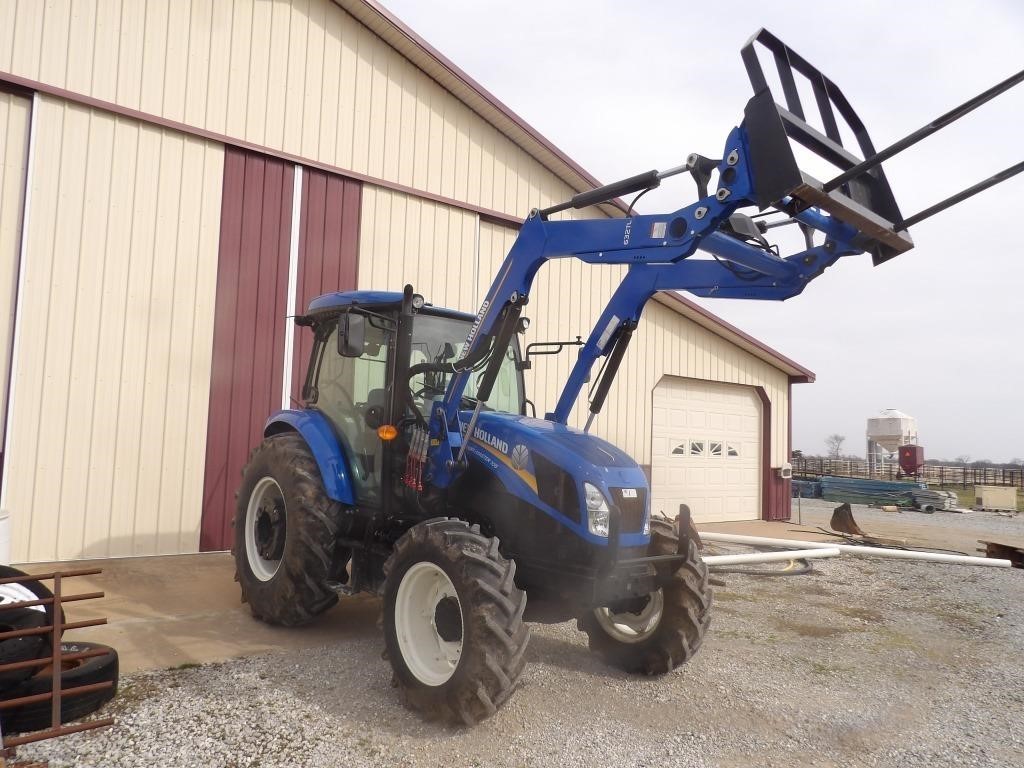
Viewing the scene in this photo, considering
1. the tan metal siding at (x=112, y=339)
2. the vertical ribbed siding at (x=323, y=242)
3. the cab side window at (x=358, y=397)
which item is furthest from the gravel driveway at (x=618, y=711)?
the vertical ribbed siding at (x=323, y=242)

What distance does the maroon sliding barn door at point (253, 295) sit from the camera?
804 centimetres

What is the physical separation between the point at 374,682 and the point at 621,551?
5.39 ft

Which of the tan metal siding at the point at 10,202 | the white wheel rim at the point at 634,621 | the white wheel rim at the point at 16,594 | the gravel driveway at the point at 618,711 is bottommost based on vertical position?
the gravel driveway at the point at 618,711

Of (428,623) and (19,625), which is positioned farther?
(428,623)

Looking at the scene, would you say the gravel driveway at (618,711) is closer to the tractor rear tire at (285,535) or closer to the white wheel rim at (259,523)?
the tractor rear tire at (285,535)

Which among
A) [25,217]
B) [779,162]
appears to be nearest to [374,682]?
[779,162]

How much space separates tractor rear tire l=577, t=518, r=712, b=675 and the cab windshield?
1.46 metres

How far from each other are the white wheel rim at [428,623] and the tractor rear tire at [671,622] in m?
1.29

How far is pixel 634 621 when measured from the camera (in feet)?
15.6

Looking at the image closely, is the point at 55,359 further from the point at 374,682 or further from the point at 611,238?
the point at 611,238

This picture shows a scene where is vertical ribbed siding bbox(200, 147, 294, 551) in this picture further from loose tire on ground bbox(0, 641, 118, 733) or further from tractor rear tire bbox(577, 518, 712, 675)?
tractor rear tire bbox(577, 518, 712, 675)

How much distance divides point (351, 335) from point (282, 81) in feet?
18.7

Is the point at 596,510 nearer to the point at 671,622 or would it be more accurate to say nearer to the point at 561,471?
the point at 561,471

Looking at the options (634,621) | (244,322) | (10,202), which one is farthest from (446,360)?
(10,202)
